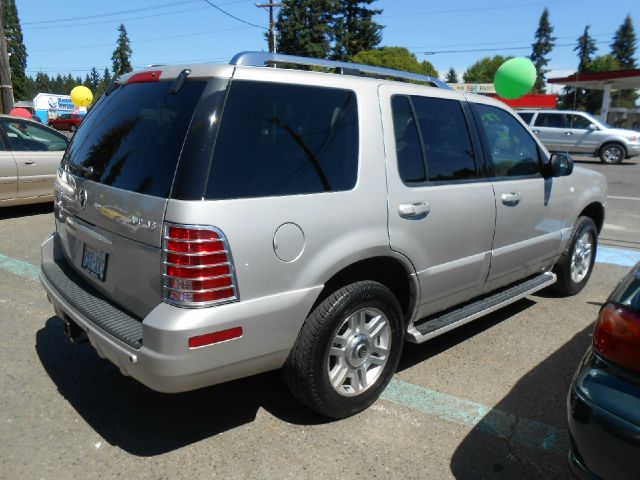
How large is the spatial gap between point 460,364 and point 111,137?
2.67 metres

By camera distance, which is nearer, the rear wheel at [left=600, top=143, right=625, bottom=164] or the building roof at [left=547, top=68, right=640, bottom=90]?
the rear wheel at [left=600, top=143, right=625, bottom=164]

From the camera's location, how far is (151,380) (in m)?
2.33

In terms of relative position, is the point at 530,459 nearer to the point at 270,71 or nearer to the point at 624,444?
the point at 624,444

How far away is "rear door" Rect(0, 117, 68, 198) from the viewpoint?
7.62 m

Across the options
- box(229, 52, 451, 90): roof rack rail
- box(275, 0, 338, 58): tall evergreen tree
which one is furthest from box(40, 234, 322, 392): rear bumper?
box(275, 0, 338, 58): tall evergreen tree

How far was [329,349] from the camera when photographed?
107 inches

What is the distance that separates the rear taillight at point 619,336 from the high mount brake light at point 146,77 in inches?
94.1

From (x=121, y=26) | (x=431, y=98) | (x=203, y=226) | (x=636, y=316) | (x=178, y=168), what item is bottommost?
(x=636, y=316)

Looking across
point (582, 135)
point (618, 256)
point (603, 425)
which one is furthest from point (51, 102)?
point (603, 425)

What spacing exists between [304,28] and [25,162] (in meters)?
57.0

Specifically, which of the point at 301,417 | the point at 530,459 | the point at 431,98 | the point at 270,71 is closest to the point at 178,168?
the point at 270,71

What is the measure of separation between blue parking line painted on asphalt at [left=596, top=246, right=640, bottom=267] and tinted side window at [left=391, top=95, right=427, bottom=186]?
426 centimetres

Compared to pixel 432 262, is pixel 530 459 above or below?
below

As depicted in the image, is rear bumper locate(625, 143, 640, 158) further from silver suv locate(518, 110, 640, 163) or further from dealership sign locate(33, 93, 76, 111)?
dealership sign locate(33, 93, 76, 111)
